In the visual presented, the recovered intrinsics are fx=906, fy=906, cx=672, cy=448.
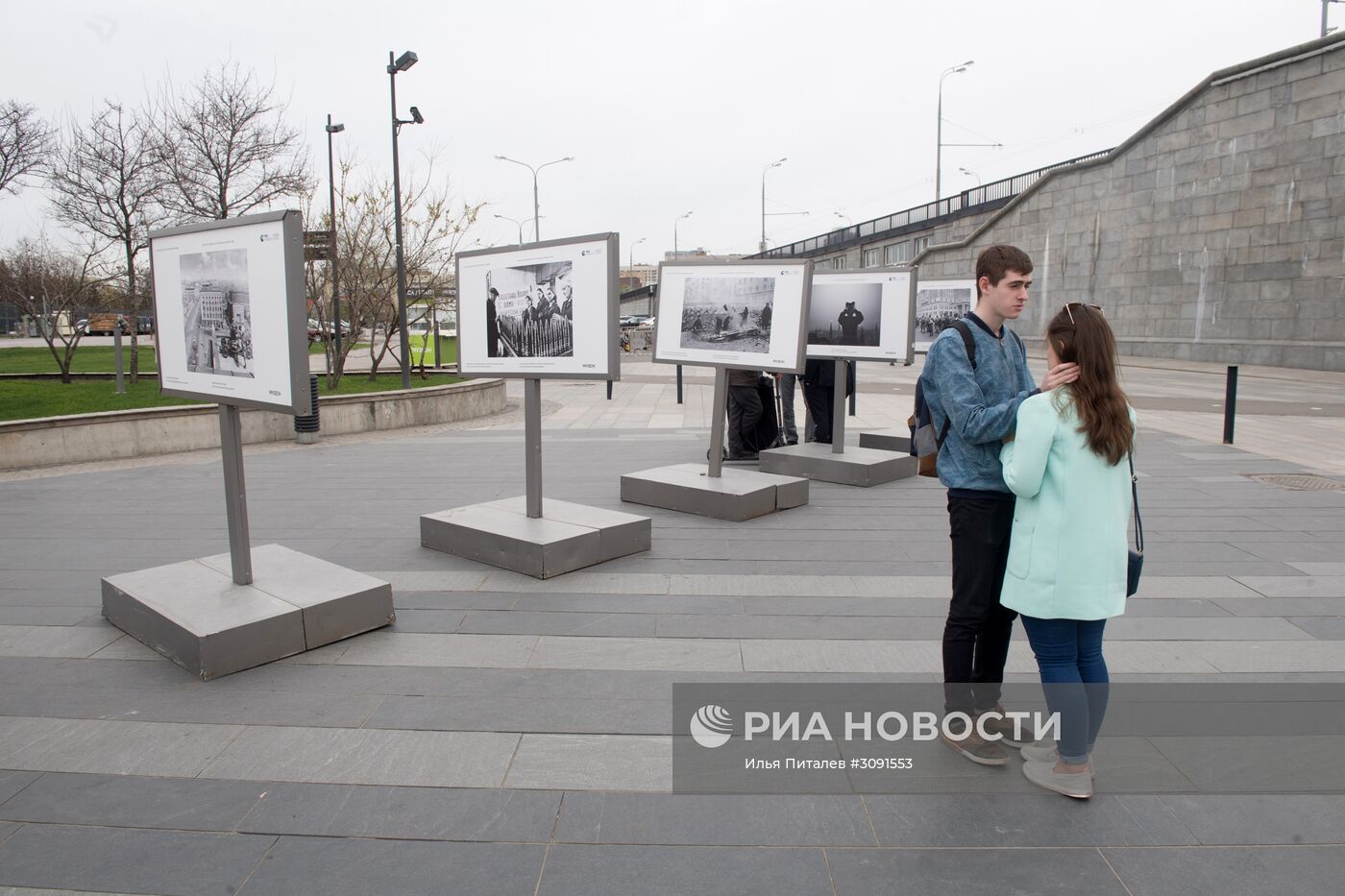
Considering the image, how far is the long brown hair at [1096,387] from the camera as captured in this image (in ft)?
8.94

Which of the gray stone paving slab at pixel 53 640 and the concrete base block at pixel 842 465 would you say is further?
the concrete base block at pixel 842 465

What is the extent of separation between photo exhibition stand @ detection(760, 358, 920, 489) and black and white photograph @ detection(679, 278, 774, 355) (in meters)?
1.71

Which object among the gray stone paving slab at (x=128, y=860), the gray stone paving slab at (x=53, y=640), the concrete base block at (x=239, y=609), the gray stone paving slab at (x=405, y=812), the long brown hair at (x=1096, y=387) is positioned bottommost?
the gray stone paving slab at (x=128, y=860)

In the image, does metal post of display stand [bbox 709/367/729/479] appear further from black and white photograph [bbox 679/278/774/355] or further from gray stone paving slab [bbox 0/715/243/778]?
gray stone paving slab [bbox 0/715/243/778]

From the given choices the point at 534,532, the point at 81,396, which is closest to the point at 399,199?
the point at 81,396

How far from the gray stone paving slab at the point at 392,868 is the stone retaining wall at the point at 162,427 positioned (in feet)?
20.8

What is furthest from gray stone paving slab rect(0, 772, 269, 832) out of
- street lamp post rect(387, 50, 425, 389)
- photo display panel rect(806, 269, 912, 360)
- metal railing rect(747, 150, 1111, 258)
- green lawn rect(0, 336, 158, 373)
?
metal railing rect(747, 150, 1111, 258)

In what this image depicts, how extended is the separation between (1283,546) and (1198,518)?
852 mm

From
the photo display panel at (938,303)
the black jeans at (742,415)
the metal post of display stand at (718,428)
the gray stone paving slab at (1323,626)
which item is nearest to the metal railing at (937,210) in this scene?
the photo display panel at (938,303)

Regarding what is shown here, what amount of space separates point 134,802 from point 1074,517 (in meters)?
3.11

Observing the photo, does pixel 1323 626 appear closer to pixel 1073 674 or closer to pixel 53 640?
pixel 1073 674

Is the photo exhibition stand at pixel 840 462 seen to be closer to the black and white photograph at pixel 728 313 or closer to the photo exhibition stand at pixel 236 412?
the black and white photograph at pixel 728 313

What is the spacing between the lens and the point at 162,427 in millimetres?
10555

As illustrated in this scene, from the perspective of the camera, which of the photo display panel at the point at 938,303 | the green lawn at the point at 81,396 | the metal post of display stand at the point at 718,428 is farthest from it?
the green lawn at the point at 81,396
